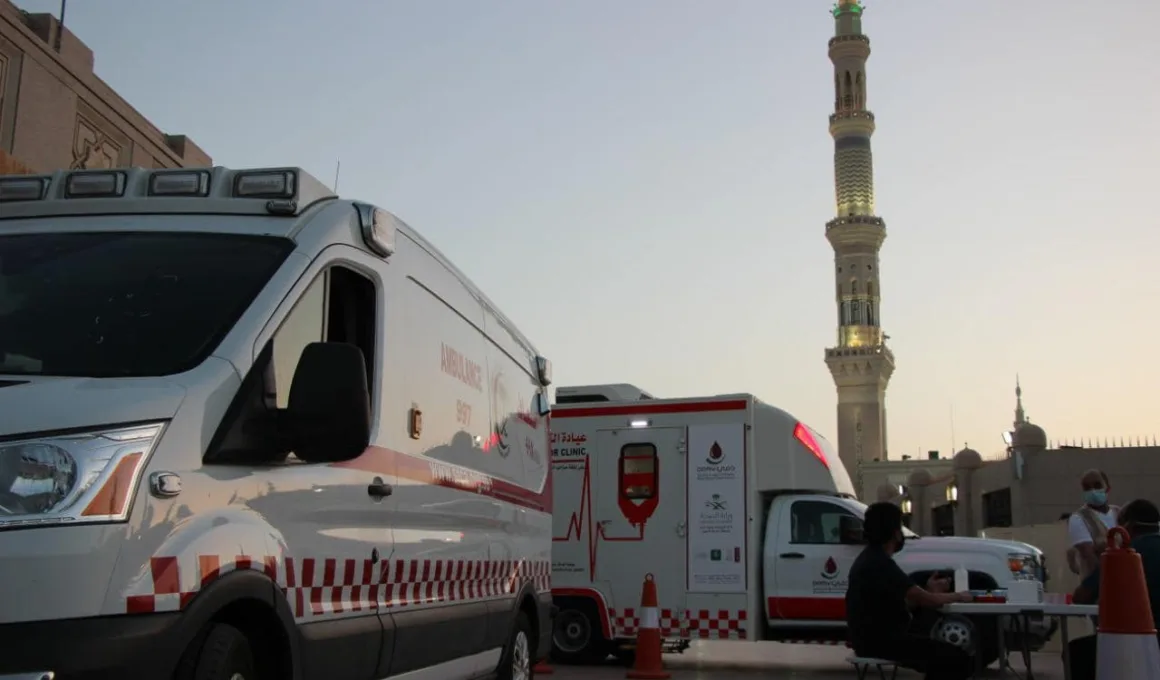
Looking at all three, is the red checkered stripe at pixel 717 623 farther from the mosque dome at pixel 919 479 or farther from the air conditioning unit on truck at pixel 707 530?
the mosque dome at pixel 919 479

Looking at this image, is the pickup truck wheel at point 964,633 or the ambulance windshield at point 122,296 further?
the pickup truck wheel at point 964,633

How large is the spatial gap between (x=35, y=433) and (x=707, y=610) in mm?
9342

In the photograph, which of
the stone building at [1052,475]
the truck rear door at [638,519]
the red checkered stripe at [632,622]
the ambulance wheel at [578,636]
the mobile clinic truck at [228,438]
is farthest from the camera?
the stone building at [1052,475]

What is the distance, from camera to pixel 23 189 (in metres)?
5.00

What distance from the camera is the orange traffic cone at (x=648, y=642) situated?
1062 centimetres

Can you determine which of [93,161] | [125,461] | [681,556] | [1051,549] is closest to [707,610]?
[681,556]

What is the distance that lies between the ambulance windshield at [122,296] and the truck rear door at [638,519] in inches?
321

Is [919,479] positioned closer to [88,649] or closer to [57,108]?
[57,108]

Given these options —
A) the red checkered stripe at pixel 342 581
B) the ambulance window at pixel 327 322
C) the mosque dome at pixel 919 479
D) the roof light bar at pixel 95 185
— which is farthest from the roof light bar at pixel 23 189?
the mosque dome at pixel 919 479

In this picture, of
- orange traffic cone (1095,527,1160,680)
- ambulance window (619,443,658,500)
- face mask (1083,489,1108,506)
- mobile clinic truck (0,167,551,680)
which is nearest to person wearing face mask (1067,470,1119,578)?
face mask (1083,489,1108,506)

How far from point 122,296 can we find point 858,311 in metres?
108

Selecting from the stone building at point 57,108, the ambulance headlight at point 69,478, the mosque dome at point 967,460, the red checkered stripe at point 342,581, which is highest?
the stone building at point 57,108

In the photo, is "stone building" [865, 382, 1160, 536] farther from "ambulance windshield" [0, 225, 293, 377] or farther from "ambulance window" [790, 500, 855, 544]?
"ambulance windshield" [0, 225, 293, 377]

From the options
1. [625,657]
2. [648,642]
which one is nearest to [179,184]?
[648,642]
